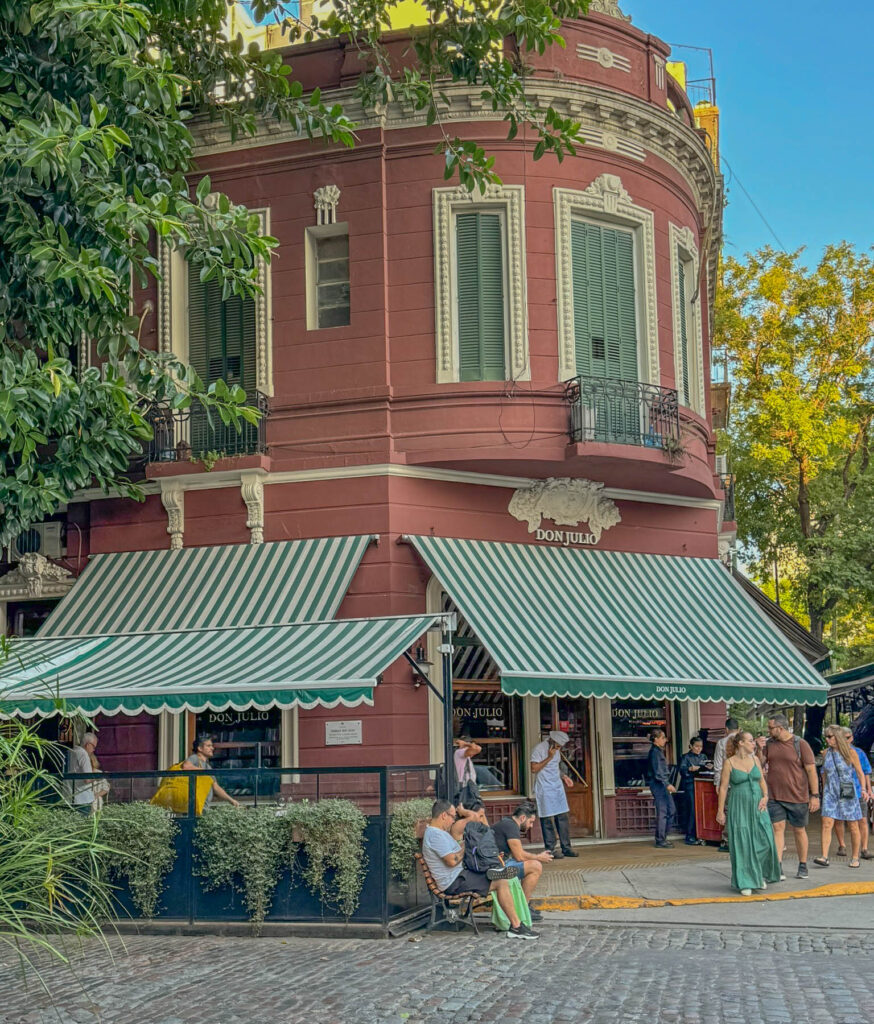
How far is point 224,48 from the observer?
17000 millimetres

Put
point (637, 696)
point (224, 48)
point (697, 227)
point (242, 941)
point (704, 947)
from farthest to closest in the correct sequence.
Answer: point (697, 227) → point (224, 48) → point (637, 696) → point (242, 941) → point (704, 947)

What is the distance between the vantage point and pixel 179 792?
1293cm

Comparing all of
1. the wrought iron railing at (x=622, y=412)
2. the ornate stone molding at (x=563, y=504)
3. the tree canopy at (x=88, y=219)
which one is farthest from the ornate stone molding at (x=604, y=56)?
the ornate stone molding at (x=563, y=504)

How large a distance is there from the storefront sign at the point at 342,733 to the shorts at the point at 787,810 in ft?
16.7

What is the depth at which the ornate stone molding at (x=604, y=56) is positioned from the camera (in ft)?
60.5

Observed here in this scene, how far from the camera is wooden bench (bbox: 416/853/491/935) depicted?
12.2m

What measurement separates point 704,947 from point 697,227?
1310 cm

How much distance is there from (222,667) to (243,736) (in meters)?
3.71

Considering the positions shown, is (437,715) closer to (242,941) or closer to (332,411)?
(332,411)

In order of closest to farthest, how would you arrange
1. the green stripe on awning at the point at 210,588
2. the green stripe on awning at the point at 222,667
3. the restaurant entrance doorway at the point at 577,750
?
the green stripe on awning at the point at 222,667 < the green stripe on awning at the point at 210,588 < the restaurant entrance doorway at the point at 577,750

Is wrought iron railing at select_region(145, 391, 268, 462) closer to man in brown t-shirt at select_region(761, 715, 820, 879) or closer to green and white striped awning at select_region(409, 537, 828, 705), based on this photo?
green and white striped awning at select_region(409, 537, 828, 705)

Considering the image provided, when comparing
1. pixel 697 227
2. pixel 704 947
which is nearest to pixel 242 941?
pixel 704 947

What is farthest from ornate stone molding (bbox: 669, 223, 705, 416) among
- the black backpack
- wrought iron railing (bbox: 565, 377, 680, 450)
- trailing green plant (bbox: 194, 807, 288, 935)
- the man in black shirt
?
trailing green plant (bbox: 194, 807, 288, 935)

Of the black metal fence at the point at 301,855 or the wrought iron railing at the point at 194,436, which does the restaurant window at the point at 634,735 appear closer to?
the wrought iron railing at the point at 194,436
